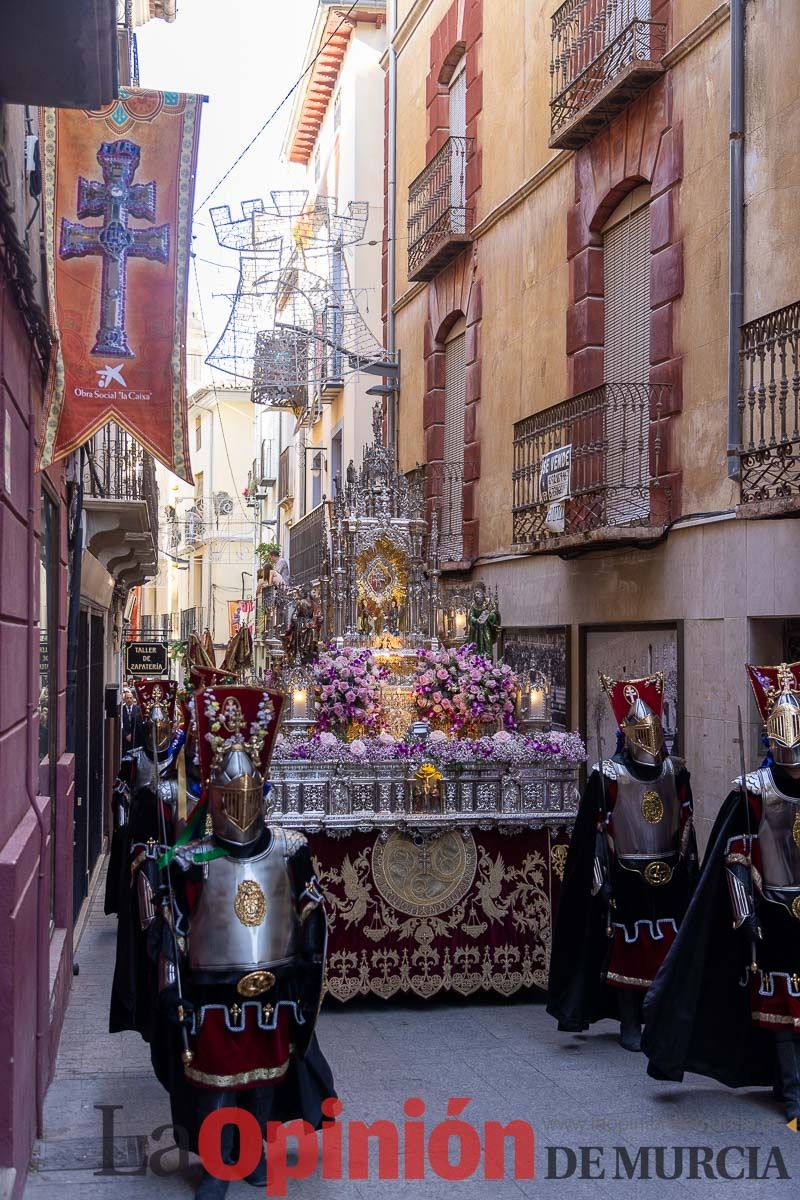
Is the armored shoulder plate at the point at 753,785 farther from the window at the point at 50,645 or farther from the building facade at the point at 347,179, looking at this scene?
the building facade at the point at 347,179

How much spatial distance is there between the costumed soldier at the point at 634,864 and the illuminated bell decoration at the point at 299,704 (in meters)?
2.12

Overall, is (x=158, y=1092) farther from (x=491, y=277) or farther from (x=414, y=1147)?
(x=491, y=277)

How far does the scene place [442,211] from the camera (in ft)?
59.8

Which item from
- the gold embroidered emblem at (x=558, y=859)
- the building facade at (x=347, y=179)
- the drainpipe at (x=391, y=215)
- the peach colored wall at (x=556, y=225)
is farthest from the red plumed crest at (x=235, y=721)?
the building facade at (x=347, y=179)

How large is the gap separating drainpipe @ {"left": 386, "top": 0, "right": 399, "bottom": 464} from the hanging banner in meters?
14.3

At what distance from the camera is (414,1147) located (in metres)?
6.20

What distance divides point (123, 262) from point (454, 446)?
1189cm

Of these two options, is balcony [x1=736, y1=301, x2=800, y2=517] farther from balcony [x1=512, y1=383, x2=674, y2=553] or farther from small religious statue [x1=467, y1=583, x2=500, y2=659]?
small religious statue [x1=467, y1=583, x2=500, y2=659]

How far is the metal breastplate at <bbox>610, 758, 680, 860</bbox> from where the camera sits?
313 inches

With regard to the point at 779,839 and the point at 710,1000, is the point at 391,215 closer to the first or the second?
the point at 779,839

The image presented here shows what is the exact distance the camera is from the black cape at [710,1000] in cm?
695

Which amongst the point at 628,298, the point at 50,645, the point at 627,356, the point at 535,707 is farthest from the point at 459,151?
the point at 50,645

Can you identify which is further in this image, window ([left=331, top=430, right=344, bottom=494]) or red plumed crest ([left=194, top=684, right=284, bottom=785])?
window ([left=331, top=430, right=344, bottom=494])

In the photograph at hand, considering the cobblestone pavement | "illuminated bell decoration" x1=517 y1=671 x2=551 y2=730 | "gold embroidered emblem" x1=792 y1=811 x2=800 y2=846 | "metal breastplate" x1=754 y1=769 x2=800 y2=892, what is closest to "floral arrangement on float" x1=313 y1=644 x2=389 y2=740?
"illuminated bell decoration" x1=517 y1=671 x2=551 y2=730
